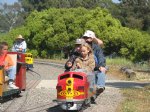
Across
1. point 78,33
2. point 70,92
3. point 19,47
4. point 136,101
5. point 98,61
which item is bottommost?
point 136,101

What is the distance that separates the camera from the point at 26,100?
40.3 ft

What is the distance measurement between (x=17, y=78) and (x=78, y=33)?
25007mm

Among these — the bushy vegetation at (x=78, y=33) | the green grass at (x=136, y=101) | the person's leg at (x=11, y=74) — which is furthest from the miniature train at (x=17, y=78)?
the bushy vegetation at (x=78, y=33)

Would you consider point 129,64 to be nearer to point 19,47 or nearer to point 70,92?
point 19,47

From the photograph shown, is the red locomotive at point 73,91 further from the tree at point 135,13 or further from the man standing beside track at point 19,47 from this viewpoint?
the tree at point 135,13

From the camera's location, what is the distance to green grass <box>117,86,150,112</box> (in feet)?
34.6

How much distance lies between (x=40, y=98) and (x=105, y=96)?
1809 millimetres

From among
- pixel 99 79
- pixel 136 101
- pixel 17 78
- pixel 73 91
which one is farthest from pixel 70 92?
pixel 17 78

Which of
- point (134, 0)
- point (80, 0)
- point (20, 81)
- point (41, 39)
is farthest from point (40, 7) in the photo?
point (20, 81)

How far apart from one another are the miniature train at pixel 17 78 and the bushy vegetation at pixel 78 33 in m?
22.5

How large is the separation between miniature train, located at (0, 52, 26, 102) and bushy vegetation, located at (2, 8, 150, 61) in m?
22.5

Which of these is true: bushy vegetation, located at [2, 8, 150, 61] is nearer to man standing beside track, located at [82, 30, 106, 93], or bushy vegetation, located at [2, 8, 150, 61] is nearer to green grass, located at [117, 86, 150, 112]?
green grass, located at [117, 86, 150, 112]

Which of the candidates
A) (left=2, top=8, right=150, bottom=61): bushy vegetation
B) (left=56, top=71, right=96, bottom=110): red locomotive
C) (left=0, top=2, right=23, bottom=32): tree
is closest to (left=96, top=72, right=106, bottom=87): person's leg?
(left=56, top=71, right=96, bottom=110): red locomotive

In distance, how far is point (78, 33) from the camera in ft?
125
